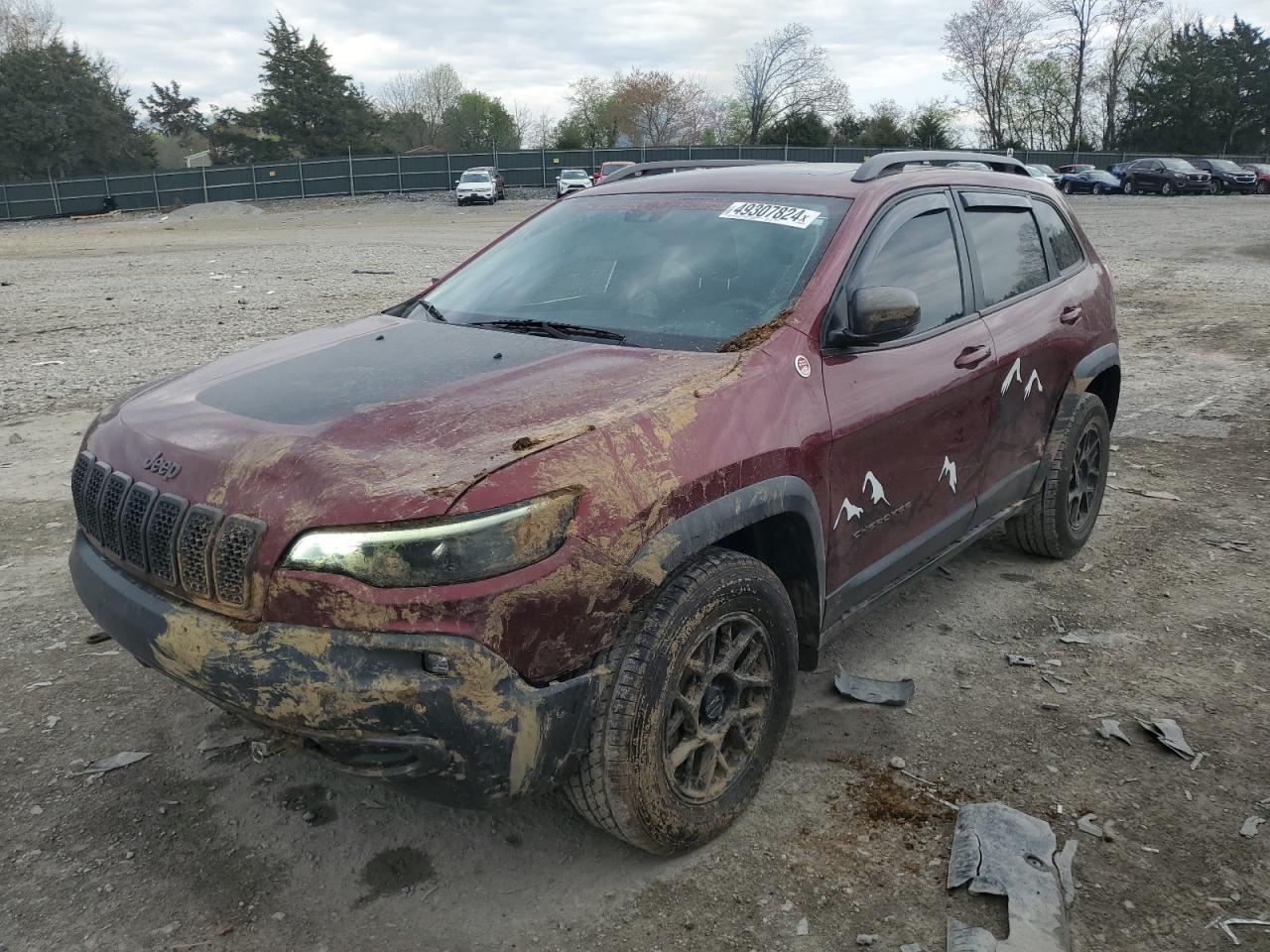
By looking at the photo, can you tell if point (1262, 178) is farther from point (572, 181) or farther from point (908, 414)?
point (908, 414)

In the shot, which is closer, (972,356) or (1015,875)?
(1015,875)

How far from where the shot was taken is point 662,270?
347cm

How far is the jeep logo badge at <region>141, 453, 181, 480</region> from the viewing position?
2543mm

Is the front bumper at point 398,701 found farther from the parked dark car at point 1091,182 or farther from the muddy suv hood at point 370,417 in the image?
the parked dark car at point 1091,182

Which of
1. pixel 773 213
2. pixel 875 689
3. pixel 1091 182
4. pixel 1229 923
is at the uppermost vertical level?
pixel 1091 182

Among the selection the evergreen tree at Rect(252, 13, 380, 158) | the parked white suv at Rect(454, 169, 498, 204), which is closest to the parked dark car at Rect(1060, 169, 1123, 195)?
the parked white suv at Rect(454, 169, 498, 204)

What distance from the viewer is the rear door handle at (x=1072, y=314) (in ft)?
14.9

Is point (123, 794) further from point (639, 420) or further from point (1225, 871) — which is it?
point (1225, 871)

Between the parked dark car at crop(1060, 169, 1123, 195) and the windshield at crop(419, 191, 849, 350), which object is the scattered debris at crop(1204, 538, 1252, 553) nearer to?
the windshield at crop(419, 191, 849, 350)

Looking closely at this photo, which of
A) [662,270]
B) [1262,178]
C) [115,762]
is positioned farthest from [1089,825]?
[1262,178]

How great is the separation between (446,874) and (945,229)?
9.56 feet

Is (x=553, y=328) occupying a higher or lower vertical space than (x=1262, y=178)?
lower

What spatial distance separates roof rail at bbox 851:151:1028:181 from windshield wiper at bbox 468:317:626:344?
1.15m

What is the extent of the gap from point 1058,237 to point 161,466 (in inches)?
162
